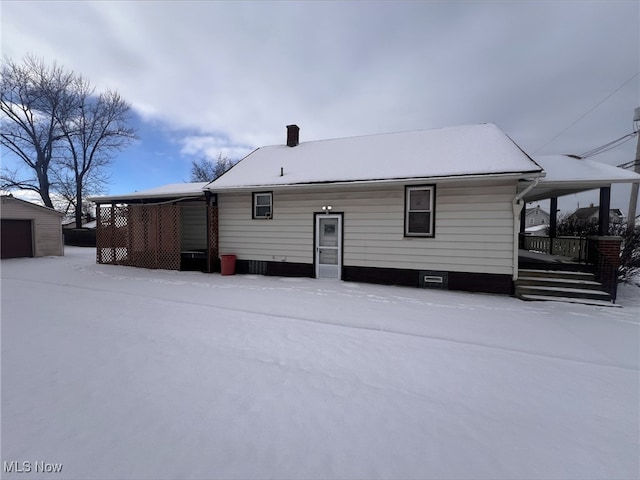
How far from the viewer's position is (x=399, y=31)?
33.1 feet

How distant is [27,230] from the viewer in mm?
13852

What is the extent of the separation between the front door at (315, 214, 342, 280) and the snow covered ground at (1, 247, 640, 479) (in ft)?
10.9

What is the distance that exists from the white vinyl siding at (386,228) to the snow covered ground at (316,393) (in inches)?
91.0

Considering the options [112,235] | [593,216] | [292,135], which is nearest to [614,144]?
[593,216]

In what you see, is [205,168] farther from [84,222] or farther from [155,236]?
[155,236]

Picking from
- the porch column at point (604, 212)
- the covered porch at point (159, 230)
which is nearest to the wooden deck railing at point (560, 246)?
the porch column at point (604, 212)

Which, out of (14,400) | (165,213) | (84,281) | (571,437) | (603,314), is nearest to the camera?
(571,437)

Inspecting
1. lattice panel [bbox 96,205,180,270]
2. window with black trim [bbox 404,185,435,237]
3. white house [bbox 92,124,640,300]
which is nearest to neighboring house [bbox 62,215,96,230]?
lattice panel [bbox 96,205,180,270]

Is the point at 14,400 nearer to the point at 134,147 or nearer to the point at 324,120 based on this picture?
the point at 324,120

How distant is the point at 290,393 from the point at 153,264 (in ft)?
34.1

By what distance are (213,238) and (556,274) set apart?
35.1 ft

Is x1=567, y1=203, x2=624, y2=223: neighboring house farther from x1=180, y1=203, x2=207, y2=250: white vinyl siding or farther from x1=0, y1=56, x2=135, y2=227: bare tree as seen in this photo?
x1=0, y1=56, x2=135, y2=227: bare tree

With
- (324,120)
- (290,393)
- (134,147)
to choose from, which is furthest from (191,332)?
(134,147)

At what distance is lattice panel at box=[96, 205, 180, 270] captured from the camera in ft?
34.6
